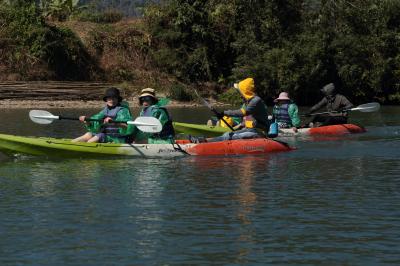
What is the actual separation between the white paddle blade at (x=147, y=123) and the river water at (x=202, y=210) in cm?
68

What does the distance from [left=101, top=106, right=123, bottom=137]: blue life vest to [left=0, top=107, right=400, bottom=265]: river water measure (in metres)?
0.68

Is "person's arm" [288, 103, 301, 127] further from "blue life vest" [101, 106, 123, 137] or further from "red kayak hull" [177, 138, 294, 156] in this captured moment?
"blue life vest" [101, 106, 123, 137]

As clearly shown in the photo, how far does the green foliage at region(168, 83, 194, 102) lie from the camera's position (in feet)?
150

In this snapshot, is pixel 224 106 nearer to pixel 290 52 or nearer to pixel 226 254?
pixel 290 52

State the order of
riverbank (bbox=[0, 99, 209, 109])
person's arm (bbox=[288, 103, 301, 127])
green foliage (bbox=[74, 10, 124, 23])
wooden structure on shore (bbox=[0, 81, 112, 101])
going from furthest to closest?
green foliage (bbox=[74, 10, 124, 23]) < wooden structure on shore (bbox=[0, 81, 112, 101]) < riverbank (bbox=[0, 99, 209, 109]) < person's arm (bbox=[288, 103, 301, 127])

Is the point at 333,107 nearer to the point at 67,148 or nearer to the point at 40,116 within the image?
the point at 40,116

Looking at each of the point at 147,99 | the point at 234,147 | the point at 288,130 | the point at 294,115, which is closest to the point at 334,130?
the point at 294,115

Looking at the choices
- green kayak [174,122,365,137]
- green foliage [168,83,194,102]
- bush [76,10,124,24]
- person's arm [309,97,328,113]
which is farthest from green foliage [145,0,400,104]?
green kayak [174,122,365,137]

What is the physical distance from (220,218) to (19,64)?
34437 mm

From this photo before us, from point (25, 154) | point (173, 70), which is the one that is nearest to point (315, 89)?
point (173, 70)

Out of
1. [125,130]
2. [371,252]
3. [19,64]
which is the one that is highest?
[19,64]

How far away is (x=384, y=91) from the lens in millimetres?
47125

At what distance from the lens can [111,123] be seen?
59.1 ft

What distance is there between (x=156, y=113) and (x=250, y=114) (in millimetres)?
2303
